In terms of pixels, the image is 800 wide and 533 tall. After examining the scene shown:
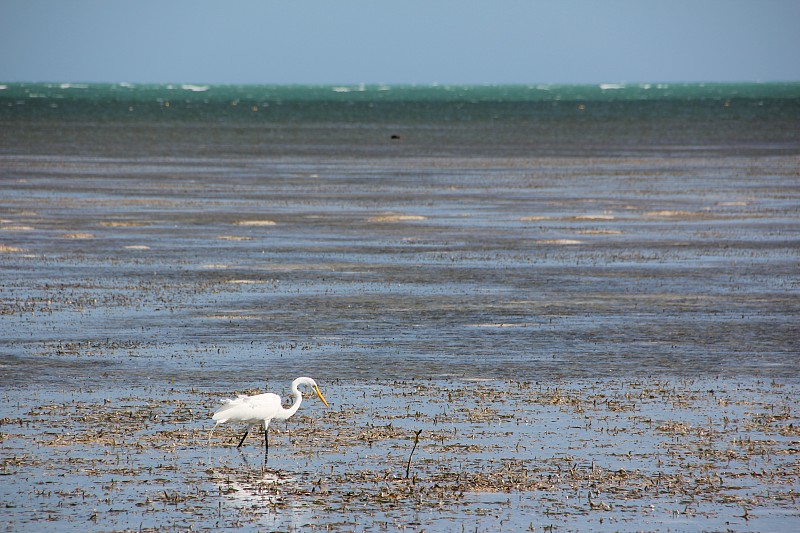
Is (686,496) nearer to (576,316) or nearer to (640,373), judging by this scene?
(640,373)

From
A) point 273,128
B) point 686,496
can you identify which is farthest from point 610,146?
point 686,496

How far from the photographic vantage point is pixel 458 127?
9875cm

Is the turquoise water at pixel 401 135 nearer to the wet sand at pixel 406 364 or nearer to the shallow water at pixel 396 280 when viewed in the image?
the shallow water at pixel 396 280

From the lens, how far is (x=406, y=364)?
1742cm

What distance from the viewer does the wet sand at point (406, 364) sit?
1173 centimetres

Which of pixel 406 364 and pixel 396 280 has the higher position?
pixel 406 364

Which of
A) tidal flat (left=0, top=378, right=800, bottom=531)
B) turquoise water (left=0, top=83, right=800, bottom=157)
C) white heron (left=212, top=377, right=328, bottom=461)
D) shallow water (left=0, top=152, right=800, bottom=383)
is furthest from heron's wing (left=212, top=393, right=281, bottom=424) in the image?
turquoise water (left=0, top=83, right=800, bottom=157)

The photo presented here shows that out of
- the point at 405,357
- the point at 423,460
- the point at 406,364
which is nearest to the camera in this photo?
the point at 423,460

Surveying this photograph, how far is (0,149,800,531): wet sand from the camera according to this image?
1173cm

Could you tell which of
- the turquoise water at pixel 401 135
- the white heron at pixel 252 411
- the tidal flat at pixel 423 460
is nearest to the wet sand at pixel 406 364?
the tidal flat at pixel 423 460

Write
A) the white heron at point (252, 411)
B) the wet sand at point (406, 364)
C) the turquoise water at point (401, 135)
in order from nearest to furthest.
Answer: the wet sand at point (406, 364)
the white heron at point (252, 411)
the turquoise water at point (401, 135)

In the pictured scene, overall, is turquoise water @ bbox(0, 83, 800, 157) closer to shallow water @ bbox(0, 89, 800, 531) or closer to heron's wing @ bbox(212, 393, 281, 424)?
shallow water @ bbox(0, 89, 800, 531)

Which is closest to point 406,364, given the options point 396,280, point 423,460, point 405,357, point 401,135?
point 405,357

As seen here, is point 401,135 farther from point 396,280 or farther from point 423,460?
point 423,460
